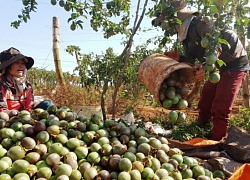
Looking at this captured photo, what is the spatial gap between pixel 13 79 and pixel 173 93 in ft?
6.61

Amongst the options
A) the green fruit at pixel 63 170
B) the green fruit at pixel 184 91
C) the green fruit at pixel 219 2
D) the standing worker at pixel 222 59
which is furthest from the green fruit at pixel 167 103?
the green fruit at pixel 63 170

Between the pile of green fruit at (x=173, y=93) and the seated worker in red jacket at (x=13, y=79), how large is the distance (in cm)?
178

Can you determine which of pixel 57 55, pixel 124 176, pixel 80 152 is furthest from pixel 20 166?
pixel 57 55

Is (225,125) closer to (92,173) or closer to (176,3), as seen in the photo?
(176,3)

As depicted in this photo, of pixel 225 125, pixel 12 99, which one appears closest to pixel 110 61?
pixel 12 99

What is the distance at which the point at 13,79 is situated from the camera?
10.7 feet

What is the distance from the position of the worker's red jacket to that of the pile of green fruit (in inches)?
72.1

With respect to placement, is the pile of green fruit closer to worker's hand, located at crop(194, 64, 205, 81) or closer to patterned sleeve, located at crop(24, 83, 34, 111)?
worker's hand, located at crop(194, 64, 205, 81)

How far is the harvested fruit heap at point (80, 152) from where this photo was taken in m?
1.51

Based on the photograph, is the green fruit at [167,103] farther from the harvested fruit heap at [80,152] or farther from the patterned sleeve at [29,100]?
the patterned sleeve at [29,100]

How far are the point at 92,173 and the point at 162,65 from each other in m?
1.26

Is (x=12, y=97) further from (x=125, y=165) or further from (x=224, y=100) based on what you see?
(x=224, y=100)

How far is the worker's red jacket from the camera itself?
312 centimetres

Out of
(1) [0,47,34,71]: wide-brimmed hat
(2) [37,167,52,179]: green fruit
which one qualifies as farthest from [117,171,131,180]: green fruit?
(1) [0,47,34,71]: wide-brimmed hat
